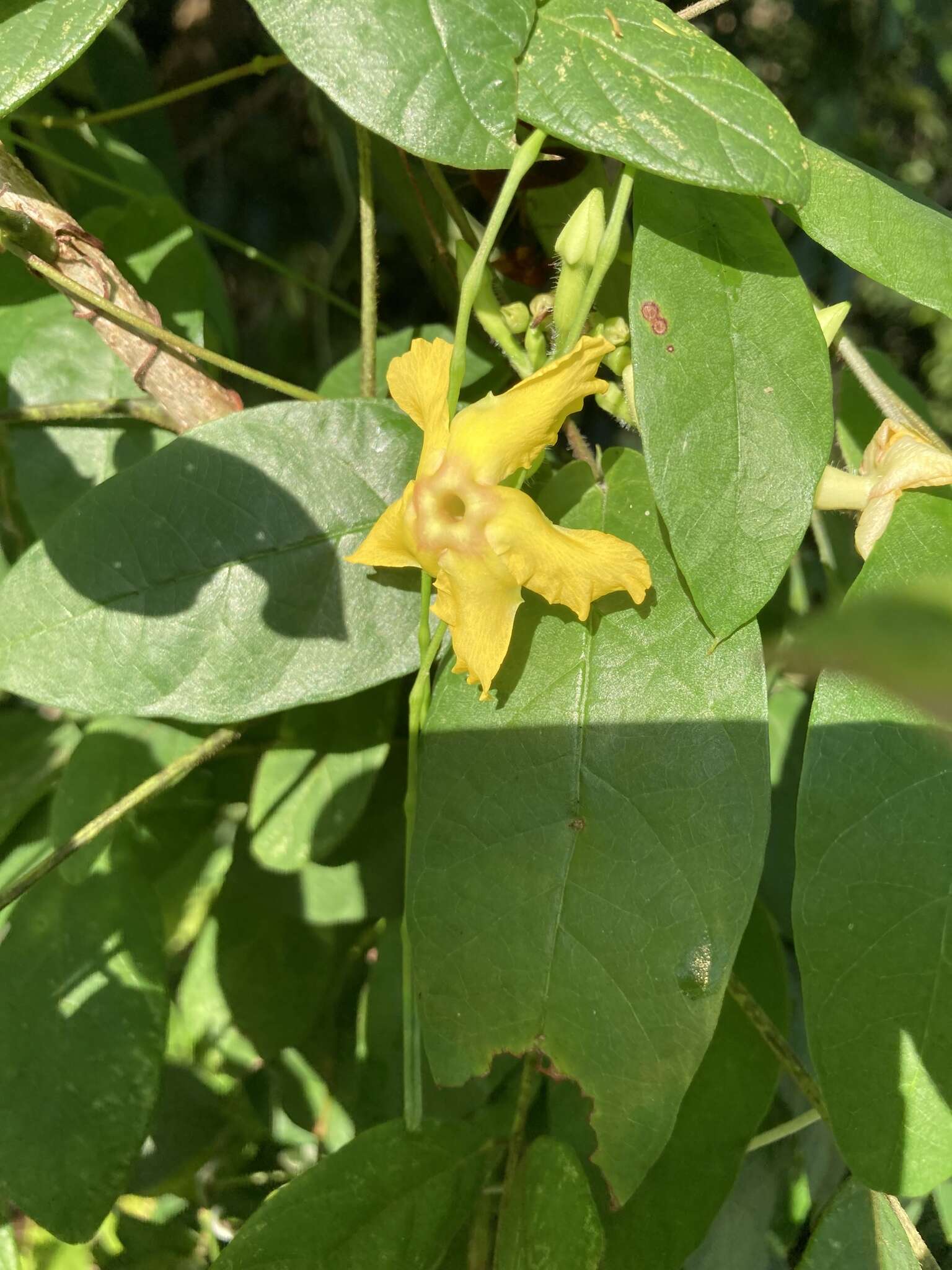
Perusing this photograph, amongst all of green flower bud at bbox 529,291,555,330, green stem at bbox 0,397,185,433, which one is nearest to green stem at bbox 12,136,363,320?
green stem at bbox 0,397,185,433

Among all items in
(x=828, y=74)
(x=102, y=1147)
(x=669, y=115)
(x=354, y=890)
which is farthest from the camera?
(x=828, y=74)

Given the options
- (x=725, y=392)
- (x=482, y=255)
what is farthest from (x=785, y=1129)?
(x=482, y=255)

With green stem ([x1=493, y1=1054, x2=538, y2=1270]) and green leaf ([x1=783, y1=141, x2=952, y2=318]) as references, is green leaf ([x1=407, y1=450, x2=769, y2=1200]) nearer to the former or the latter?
green stem ([x1=493, y1=1054, x2=538, y2=1270])

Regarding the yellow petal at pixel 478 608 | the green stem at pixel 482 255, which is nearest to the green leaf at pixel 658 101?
the green stem at pixel 482 255

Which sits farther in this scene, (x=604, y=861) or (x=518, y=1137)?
(x=518, y=1137)

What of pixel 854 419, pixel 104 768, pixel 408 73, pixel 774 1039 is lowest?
pixel 774 1039

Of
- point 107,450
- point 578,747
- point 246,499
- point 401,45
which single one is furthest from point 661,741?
point 107,450

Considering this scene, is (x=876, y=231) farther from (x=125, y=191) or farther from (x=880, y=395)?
(x=125, y=191)

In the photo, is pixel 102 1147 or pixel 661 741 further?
pixel 102 1147

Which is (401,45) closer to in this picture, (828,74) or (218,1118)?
(218,1118)
